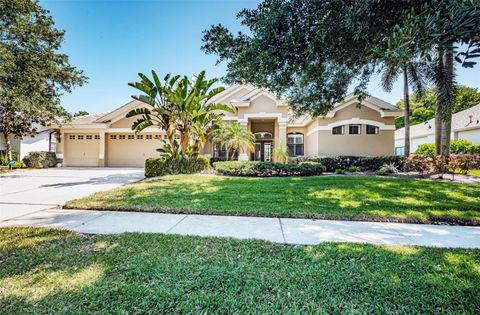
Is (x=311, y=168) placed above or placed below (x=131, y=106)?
below

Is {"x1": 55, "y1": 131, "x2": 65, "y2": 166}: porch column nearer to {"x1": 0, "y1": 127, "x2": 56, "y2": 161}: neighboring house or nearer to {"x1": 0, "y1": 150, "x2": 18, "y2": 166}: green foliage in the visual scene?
{"x1": 0, "y1": 127, "x2": 56, "y2": 161}: neighboring house

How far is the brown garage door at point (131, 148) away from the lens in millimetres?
20781

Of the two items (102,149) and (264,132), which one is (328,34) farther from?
(102,149)

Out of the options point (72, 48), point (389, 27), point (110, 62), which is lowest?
point (389, 27)

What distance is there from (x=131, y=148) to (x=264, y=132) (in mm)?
12665

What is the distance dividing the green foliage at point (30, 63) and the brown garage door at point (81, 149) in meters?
4.70

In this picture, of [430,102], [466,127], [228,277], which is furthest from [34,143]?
[466,127]

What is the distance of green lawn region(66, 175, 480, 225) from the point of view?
5.38 meters

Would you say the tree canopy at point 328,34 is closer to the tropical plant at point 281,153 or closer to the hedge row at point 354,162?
the hedge row at point 354,162

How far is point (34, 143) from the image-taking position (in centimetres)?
2259

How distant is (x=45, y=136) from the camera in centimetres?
2405

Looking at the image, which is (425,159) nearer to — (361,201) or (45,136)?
(361,201)

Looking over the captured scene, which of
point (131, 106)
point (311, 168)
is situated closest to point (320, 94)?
point (311, 168)

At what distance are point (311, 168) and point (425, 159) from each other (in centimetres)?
632
